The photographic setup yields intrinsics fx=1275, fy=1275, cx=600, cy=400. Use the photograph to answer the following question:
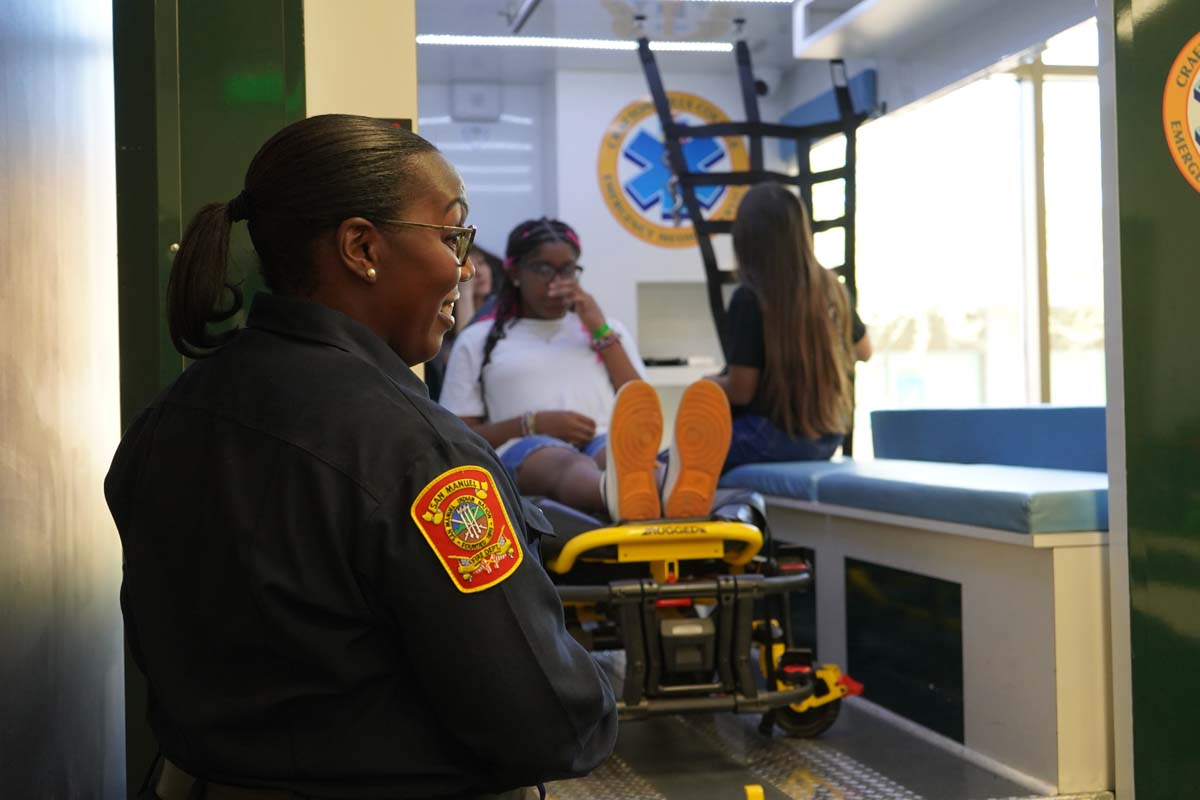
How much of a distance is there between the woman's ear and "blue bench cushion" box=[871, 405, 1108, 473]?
3.13m

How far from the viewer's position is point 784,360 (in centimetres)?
403

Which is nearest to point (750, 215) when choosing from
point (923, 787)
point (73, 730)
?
point (923, 787)

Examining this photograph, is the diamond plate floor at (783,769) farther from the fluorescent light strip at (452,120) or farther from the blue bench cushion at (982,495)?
the fluorescent light strip at (452,120)

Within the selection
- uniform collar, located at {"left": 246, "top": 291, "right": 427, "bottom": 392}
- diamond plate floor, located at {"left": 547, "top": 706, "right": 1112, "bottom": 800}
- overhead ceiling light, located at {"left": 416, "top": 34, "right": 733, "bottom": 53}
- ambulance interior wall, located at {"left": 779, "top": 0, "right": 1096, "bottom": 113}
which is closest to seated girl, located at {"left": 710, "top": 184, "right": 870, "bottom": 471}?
diamond plate floor, located at {"left": 547, "top": 706, "right": 1112, "bottom": 800}

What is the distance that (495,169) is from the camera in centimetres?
838

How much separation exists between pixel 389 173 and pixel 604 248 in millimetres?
6988

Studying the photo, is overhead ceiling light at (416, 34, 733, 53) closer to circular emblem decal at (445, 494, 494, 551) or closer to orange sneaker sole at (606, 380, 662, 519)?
orange sneaker sole at (606, 380, 662, 519)

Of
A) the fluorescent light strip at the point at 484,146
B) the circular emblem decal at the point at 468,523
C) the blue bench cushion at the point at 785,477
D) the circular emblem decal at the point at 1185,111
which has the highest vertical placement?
the fluorescent light strip at the point at 484,146

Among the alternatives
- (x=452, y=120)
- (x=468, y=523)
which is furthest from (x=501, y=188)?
(x=468, y=523)

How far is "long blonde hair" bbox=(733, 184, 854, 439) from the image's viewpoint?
3.99m

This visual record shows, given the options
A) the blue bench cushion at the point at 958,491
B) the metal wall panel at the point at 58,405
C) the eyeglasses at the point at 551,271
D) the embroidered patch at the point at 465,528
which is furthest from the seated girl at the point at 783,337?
the embroidered patch at the point at 465,528

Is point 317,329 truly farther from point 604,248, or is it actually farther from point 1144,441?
point 604,248

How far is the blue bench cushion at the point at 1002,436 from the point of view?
13.0 ft

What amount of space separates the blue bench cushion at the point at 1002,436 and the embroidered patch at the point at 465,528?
314cm
